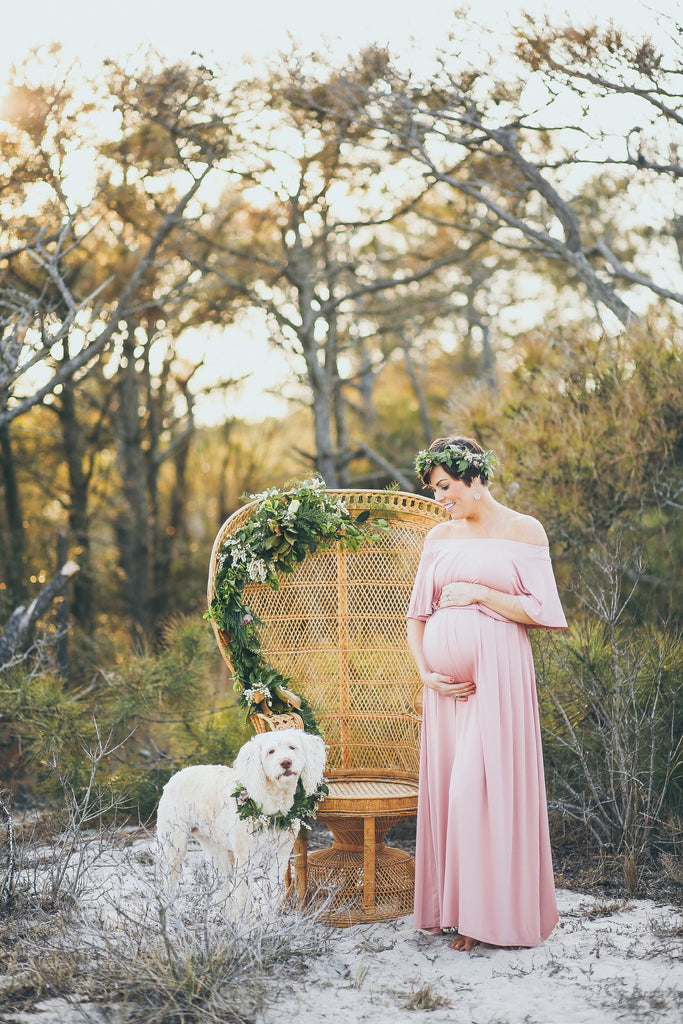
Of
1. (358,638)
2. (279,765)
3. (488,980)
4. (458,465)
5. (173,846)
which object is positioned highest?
(458,465)

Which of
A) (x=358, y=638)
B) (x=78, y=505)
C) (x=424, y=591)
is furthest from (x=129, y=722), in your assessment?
(x=78, y=505)

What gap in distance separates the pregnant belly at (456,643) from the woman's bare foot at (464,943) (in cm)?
102

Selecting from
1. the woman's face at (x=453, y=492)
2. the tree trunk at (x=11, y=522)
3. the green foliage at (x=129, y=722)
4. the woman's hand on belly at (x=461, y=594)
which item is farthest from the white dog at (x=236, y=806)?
the tree trunk at (x=11, y=522)

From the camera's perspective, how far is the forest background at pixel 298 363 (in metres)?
5.68

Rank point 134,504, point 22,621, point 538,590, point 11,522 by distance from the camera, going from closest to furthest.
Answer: point 538,590, point 22,621, point 11,522, point 134,504

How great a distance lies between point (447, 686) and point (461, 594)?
378 mm

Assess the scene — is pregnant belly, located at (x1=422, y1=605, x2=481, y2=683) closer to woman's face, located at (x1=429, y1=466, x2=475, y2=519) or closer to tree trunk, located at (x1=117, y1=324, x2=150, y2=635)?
woman's face, located at (x1=429, y1=466, x2=475, y2=519)

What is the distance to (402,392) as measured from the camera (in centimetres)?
1833

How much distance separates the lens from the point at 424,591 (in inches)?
162

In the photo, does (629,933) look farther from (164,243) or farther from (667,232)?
(164,243)

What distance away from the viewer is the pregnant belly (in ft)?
12.6

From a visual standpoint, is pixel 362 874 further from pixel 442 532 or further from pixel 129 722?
pixel 129 722

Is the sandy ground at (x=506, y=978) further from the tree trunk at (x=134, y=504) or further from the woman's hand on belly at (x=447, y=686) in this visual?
the tree trunk at (x=134, y=504)

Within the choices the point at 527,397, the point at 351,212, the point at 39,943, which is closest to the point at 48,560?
the point at 351,212
